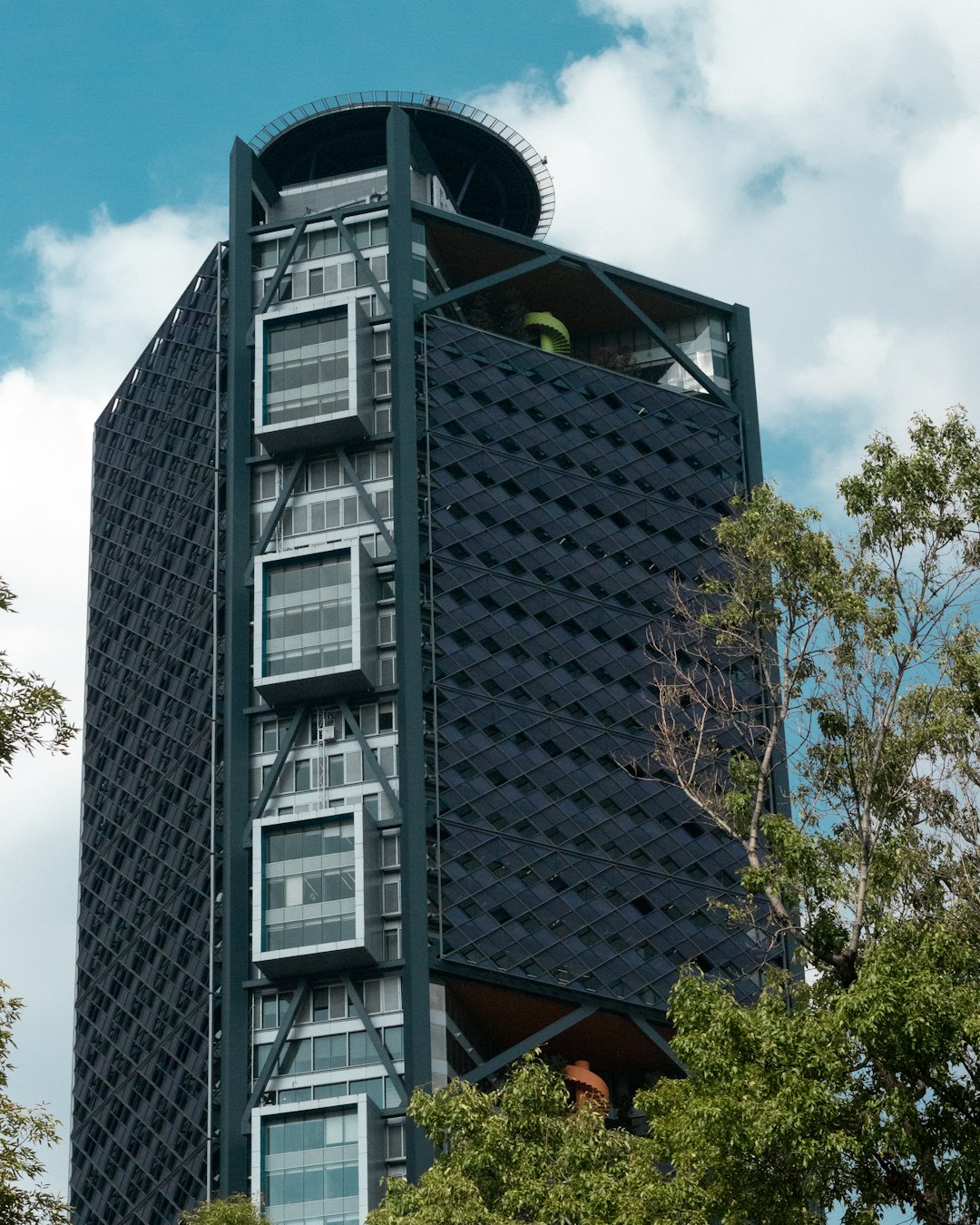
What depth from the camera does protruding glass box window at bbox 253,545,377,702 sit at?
305ft

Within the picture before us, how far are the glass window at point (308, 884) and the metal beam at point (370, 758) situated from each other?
98.7 inches

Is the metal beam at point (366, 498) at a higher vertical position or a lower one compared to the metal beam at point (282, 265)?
lower

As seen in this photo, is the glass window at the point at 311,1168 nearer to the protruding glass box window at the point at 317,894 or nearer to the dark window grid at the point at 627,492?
the protruding glass box window at the point at 317,894

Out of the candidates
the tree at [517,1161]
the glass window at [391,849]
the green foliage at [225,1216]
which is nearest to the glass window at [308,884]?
the glass window at [391,849]

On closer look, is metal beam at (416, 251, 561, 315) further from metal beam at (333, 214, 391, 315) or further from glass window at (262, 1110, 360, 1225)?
glass window at (262, 1110, 360, 1225)

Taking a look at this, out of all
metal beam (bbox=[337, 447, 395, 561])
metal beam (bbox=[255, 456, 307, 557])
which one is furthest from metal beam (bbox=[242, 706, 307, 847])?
metal beam (bbox=[255, 456, 307, 557])

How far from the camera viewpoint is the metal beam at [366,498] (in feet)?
319

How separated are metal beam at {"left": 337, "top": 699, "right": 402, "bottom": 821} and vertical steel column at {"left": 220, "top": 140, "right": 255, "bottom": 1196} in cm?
495

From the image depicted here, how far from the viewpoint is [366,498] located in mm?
98312

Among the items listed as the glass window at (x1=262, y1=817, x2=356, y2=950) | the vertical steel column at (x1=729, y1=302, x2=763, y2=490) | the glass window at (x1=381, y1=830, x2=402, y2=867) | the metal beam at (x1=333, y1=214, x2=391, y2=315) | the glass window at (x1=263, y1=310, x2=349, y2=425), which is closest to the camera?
the glass window at (x1=262, y1=817, x2=356, y2=950)

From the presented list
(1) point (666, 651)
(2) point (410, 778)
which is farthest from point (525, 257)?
(2) point (410, 778)

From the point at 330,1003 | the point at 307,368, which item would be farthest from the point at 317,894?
the point at 307,368

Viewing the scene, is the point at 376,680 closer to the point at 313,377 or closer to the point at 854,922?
the point at 313,377

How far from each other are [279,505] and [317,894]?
2018cm
